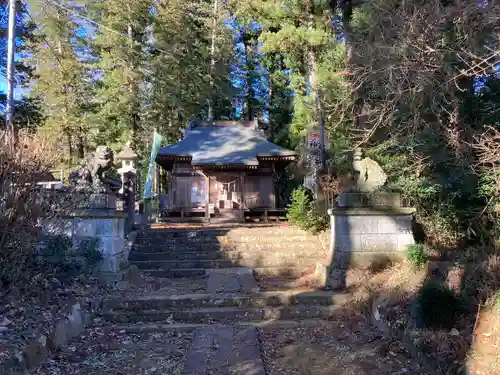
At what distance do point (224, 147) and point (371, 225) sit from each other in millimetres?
12944

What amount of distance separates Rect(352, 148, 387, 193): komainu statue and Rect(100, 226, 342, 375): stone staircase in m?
2.16

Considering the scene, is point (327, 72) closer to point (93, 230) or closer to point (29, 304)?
point (93, 230)

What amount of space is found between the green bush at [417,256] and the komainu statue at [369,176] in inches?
51.0

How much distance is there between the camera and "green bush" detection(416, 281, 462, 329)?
4.42 metres

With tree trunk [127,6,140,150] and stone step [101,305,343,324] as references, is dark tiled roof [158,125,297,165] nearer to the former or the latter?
tree trunk [127,6,140,150]

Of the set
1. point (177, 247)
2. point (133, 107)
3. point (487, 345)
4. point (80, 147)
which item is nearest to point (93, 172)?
point (177, 247)

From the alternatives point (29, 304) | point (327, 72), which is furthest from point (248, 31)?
point (29, 304)

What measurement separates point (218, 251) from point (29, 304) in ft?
17.5

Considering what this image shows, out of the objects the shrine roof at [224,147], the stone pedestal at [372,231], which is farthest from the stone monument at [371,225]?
the shrine roof at [224,147]

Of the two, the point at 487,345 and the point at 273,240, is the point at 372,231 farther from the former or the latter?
the point at 487,345

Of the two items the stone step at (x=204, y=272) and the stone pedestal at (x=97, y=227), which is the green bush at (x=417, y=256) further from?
the stone pedestal at (x=97, y=227)

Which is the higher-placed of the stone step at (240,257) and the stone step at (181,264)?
the stone step at (240,257)

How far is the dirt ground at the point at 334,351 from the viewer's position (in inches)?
177

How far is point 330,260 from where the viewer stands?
26.6ft
